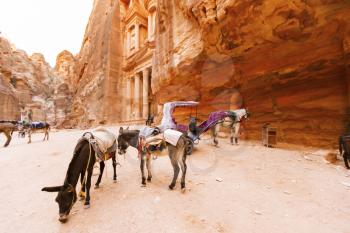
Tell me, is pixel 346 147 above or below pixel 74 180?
above

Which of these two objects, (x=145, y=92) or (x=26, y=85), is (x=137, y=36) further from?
(x=26, y=85)

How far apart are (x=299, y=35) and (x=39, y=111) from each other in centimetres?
6263

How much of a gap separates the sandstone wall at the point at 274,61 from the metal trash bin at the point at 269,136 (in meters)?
0.39

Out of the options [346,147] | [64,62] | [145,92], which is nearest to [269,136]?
[346,147]

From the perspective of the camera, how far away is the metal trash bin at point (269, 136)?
8641 millimetres

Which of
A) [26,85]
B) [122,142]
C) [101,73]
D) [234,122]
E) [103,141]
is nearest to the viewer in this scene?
[103,141]

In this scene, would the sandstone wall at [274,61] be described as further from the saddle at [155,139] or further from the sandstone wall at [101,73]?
the sandstone wall at [101,73]

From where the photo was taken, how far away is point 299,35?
7035 mm

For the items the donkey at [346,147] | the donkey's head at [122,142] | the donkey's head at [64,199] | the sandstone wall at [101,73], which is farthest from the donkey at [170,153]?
the sandstone wall at [101,73]

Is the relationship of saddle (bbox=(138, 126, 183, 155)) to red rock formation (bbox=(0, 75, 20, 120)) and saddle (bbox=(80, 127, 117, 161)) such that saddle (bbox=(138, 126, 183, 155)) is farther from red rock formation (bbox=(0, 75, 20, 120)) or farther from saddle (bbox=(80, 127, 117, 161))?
red rock formation (bbox=(0, 75, 20, 120))

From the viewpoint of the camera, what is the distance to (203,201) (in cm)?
364

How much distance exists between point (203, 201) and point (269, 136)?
7.07 m

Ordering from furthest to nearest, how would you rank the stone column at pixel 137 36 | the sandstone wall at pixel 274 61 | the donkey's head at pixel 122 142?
1. the stone column at pixel 137 36
2. the sandstone wall at pixel 274 61
3. the donkey's head at pixel 122 142

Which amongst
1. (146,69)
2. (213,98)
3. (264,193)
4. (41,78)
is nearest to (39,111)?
(41,78)
